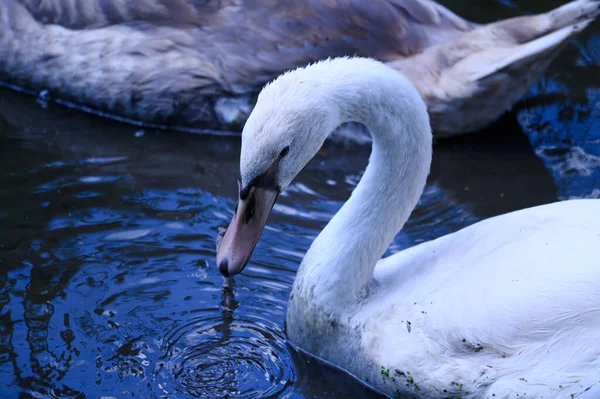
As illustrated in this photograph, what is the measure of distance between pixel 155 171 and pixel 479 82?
2022mm

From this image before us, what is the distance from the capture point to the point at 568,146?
20.2 ft

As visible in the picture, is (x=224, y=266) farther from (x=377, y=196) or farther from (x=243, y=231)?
(x=377, y=196)

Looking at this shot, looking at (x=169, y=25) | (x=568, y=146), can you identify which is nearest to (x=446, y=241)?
(x=568, y=146)

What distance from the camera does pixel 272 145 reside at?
143 inches

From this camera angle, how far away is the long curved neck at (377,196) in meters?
3.87

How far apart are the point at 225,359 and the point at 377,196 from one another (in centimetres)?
99

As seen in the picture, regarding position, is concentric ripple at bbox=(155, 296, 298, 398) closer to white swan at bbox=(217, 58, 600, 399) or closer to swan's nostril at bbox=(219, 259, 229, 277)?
white swan at bbox=(217, 58, 600, 399)

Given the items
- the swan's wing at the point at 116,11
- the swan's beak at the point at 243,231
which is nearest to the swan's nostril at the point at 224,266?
the swan's beak at the point at 243,231

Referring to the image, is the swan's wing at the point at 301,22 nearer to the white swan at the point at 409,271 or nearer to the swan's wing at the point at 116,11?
the swan's wing at the point at 116,11

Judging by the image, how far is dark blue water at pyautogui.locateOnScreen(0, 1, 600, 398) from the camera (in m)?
4.20

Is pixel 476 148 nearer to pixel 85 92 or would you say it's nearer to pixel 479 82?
pixel 479 82

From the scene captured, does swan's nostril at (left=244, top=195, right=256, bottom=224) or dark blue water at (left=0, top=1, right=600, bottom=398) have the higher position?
swan's nostril at (left=244, top=195, right=256, bottom=224)

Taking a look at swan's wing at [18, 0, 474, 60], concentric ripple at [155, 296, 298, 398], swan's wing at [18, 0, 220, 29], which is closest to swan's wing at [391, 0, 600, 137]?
swan's wing at [18, 0, 474, 60]

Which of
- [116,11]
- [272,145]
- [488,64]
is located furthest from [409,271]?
[116,11]
